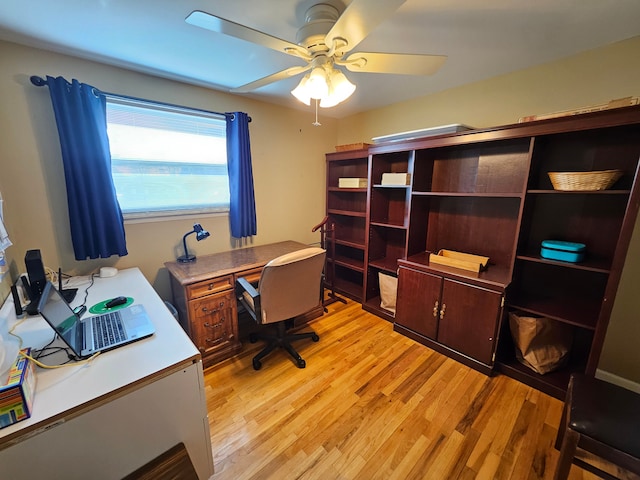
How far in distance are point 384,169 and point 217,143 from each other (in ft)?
5.63

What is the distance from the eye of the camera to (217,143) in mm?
2502

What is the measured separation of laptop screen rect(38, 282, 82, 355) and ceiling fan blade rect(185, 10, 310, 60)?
115 cm

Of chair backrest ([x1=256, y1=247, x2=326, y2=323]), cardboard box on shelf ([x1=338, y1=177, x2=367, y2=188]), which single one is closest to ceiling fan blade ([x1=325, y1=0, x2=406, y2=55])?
chair backrest ([x1=256, y1=247, x2=326, y2=323])

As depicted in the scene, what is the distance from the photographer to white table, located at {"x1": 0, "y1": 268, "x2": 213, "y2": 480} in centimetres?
79

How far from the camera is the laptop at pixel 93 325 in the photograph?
3.20 feet

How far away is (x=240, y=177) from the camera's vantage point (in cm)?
252

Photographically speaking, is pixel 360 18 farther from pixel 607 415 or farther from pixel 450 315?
pixel 450 315

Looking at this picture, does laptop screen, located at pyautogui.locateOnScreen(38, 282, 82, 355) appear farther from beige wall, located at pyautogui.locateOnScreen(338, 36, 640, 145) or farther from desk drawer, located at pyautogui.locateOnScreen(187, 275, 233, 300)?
beige wall, located at pyautogui.locateOnScreen(338, 36, 640, 145)

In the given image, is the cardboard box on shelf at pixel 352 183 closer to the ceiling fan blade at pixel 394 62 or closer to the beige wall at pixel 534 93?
the beige wall at pixel 534 93

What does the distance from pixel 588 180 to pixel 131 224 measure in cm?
319

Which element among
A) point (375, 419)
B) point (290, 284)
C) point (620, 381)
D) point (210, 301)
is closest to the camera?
point (375, 419)

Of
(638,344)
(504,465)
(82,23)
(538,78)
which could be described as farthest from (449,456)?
(82,23)

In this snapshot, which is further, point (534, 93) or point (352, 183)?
point (352, 183)

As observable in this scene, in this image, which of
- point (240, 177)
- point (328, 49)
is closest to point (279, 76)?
point (328, 49)
